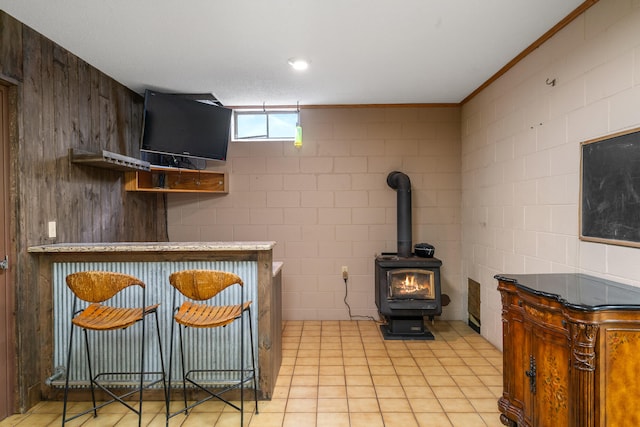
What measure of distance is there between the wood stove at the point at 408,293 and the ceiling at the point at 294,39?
1807mm

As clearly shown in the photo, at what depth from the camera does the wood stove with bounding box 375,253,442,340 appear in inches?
139

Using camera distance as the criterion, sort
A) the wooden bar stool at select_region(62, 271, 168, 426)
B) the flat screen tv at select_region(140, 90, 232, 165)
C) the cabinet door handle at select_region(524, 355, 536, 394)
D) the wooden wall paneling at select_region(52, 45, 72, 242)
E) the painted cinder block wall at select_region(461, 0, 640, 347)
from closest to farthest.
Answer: the cabinet door handle at select_region(524, 355, 536, 394)
the painted cinder block wall at select_region(461, 0, 640, 347)
the wooden bar stool at select_region(62, 271, 168, 426)
the wooden wall paneling at select_region(52, 45, 72, 242)
the flat screen tv at select_region(140, 90, 232, 165)

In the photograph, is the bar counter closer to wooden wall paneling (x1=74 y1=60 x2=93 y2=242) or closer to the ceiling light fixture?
wooden wall paneling (x1=74 y1=60 x2=93 y2=242)

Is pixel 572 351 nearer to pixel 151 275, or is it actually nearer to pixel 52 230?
pixel 151 275

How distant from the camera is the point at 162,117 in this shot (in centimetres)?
333

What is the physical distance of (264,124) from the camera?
4.28m

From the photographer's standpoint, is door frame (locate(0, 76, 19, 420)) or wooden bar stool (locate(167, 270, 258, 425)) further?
door frame (locate(0, 76, 19, 420))

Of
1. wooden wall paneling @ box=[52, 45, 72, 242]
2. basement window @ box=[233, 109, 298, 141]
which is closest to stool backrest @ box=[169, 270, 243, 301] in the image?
wooden wall paneling @ box=[52, 45, 72, 242]

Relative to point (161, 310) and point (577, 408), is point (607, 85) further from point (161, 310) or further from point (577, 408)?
point (161, 310)

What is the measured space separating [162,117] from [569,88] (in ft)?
10.9

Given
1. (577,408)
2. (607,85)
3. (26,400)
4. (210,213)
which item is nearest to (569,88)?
(607,85)

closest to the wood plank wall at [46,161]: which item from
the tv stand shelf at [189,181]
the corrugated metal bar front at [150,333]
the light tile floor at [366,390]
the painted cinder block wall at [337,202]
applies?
the corrugated metal bar front at [150,333]

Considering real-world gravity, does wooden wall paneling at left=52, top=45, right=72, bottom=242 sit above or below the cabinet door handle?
above

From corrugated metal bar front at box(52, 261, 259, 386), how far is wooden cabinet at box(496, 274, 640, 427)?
1.63 m
